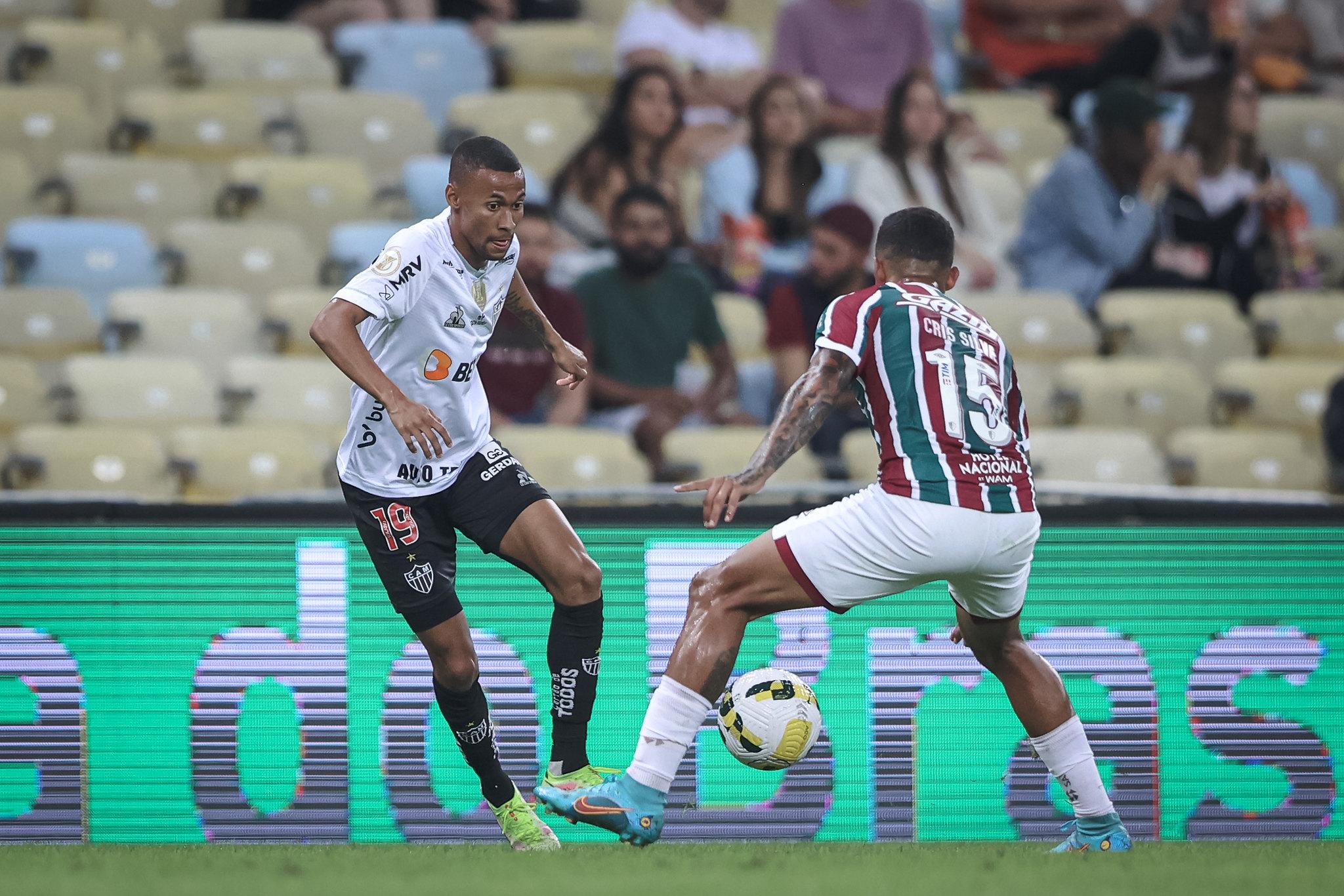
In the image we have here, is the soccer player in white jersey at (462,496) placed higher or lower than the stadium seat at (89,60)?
lower

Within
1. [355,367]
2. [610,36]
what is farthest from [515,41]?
[355,367]

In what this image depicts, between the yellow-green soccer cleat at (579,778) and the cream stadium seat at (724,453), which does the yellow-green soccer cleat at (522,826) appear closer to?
the yellow-green soccer cleat at (579,778)

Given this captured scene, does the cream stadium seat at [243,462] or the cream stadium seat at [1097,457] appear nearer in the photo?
the cream stadium seat at [243,462]

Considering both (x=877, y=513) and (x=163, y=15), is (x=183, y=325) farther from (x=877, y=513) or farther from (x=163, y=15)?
(x=877, y=513)

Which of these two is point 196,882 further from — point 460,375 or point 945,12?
point 945,12

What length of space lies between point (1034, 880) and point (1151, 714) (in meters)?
1.99

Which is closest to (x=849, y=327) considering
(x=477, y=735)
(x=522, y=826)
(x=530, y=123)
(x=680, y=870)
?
(x=680, y=870)

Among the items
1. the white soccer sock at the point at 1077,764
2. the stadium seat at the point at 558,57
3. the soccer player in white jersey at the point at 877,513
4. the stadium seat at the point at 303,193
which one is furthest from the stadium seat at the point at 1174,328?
the soccer player in white jersey at the point at 877,513

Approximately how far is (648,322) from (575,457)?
1306 mm

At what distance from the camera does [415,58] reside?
38.9 feet

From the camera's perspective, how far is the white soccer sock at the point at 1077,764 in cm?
563

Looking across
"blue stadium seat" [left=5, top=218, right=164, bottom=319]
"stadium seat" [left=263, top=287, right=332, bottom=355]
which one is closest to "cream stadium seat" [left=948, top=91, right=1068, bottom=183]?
"stadium seat" [left=263, top=287, right=332, bottom=355]

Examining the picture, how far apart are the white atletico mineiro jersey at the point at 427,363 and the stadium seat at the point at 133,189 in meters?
5.27

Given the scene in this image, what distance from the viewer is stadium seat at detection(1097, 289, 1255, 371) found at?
10.7m
